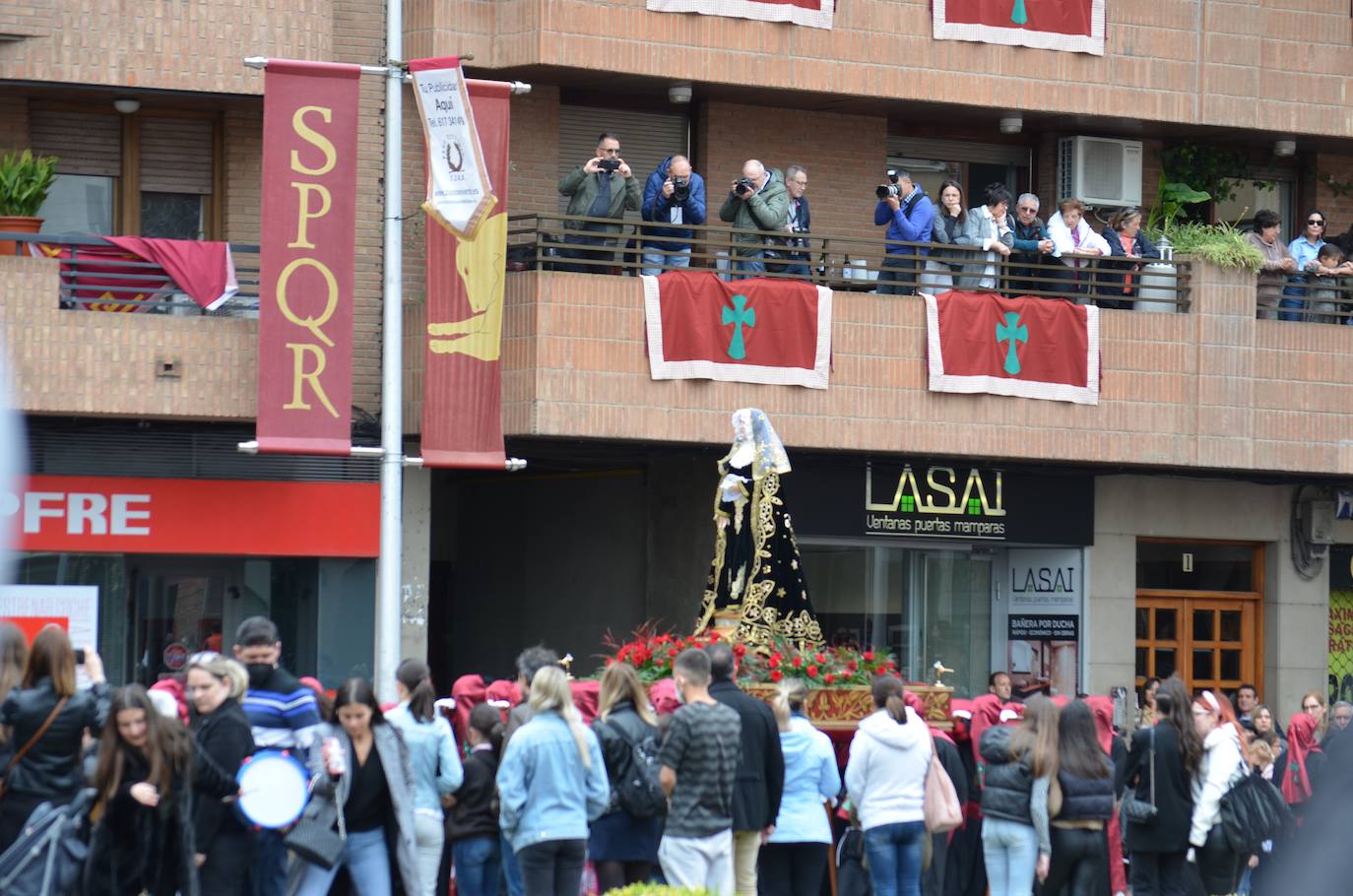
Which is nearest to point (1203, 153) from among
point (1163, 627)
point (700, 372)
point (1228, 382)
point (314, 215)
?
point (1228, 382)

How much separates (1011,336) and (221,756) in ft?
46.4

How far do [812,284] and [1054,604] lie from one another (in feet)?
15.9

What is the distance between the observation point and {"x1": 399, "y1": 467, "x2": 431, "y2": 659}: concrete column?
22234 mm

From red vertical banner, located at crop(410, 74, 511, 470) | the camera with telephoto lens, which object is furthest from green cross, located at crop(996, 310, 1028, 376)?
red vertical banner, located at crop(410, 74, 511, 470)

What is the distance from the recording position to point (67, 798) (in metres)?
10.8

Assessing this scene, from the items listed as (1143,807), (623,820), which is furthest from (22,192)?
(1143,807)

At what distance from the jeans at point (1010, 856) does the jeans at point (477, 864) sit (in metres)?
2.75

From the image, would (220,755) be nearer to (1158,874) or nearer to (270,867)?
(270,867)

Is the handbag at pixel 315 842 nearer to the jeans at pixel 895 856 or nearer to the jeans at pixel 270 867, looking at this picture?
the jeans at pixel 270 867

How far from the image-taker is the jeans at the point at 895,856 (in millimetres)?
13469

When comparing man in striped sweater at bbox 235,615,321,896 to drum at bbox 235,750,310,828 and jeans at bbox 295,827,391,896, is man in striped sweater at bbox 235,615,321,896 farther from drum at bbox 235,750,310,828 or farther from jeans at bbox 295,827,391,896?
drum at bbox 235,750,310,828

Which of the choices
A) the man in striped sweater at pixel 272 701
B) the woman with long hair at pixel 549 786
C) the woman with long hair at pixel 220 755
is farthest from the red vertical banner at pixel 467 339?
the woman with long hair at pixel 220 755

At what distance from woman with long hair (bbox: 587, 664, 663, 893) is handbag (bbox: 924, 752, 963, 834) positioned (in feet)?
6.05

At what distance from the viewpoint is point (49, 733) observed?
10648 millimetres
